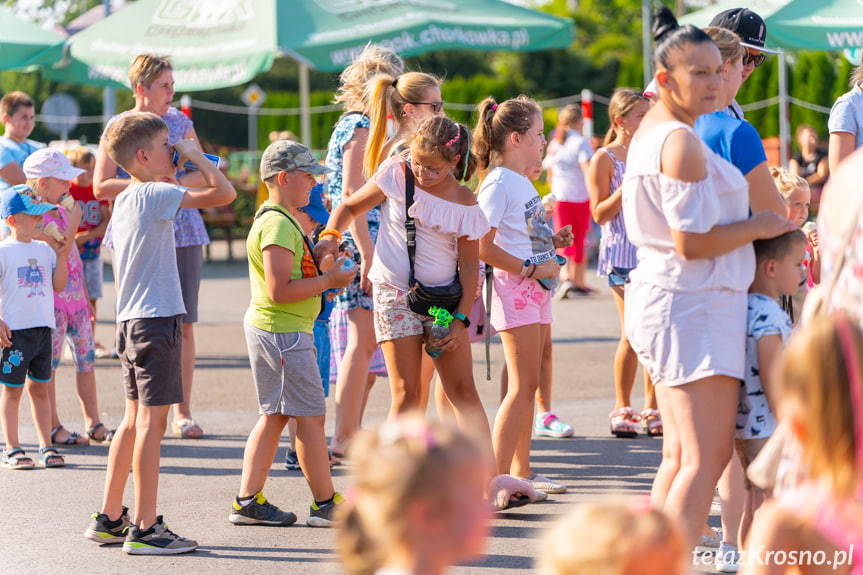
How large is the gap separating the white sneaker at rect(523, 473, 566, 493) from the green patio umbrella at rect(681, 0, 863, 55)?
21.4ft

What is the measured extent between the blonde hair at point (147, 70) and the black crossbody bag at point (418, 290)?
2111mm

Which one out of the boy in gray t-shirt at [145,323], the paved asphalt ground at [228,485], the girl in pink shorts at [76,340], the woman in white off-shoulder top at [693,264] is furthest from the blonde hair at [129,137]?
the woman in white off-shoulder top at [693,264]

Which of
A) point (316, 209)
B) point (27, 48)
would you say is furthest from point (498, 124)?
point (27, 48)

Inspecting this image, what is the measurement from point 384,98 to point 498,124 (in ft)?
2.14

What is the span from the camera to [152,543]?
15.0ft

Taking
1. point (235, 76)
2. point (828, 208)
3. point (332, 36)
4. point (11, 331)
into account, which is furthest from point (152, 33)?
point (828, 208)

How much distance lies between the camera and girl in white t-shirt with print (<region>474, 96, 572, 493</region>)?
5.13 meters

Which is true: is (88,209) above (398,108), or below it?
below

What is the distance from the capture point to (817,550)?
113 inches

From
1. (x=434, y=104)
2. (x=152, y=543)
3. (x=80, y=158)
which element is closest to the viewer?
(x=152, y=543)

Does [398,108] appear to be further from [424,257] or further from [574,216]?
[574,216]

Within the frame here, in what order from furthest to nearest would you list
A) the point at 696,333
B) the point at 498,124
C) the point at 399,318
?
1. the point at 498,124
2. the point at 399,318
3. the point at 696,333

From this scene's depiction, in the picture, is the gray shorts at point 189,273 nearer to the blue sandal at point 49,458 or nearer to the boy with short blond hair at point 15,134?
the blue sandal at point 49,458

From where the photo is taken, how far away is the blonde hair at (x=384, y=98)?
540cm
